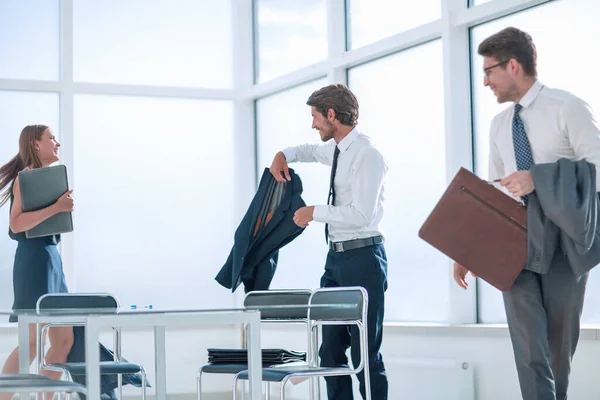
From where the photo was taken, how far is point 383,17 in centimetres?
543

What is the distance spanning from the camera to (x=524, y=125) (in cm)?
279

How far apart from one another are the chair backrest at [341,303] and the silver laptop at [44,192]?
1.40 metres

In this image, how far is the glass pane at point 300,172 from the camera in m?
6.07

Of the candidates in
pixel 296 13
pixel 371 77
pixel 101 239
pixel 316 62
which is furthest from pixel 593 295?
pixel 101 239

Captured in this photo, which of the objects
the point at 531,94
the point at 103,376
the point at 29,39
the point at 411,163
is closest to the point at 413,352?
the point at 411,163

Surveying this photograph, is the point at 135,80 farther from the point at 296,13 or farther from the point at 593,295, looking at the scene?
the point at 593,295

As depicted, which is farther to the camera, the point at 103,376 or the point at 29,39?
the point at 29,39

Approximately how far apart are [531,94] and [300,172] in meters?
3.58

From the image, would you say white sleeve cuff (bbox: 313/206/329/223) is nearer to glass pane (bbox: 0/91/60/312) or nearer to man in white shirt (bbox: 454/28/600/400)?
man in white shirt (bbox: 454/28/600/400)

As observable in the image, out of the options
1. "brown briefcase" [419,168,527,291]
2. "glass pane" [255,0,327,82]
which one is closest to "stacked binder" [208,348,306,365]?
"brown briefcase" [419,168,527,291]

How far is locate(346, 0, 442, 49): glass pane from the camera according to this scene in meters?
5.07

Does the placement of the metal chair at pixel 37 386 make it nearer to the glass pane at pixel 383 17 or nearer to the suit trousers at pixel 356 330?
the suit trousers at pixel 356 330

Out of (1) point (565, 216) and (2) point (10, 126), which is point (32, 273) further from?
A: (1) point (565, 216)

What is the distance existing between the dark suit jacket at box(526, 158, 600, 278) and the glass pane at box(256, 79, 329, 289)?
3.36 metres
